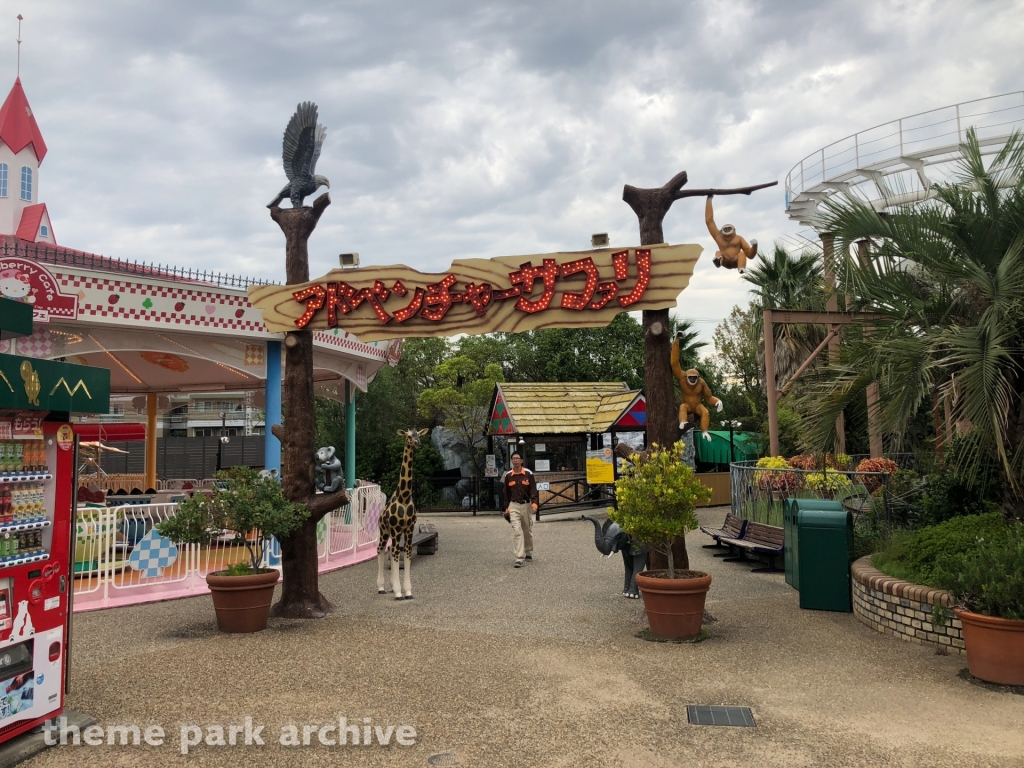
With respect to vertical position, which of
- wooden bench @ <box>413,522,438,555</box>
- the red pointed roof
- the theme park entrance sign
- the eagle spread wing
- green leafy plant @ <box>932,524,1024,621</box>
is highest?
the red pointed roof

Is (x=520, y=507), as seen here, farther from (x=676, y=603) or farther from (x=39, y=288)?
(x=39, y=288)

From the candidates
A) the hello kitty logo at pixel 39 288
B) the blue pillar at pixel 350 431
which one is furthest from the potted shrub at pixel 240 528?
the blue pillar at pixel 350 431

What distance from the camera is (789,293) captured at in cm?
2167

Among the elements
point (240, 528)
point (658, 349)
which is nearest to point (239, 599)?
point (240, 528)

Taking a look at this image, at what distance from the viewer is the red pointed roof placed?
56.2ft

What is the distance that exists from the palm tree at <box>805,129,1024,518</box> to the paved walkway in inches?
82.4

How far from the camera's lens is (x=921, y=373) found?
6812 mm

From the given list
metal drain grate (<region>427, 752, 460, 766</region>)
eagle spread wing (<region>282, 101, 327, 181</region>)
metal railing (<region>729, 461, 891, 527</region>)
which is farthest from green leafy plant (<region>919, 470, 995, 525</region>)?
eagle spread wing (<region>282, 101, 327, 181</region>)

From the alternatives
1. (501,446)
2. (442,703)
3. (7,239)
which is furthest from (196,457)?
(442,703)

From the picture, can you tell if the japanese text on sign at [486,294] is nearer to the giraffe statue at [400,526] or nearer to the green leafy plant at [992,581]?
the giraffe statue at [400,526]

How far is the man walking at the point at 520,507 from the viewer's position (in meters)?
12.0

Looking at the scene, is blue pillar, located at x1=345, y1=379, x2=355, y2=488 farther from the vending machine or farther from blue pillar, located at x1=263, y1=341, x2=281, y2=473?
the vending machine

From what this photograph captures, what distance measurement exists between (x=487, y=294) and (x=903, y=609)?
5.11 m

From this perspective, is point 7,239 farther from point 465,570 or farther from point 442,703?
point 442,703
